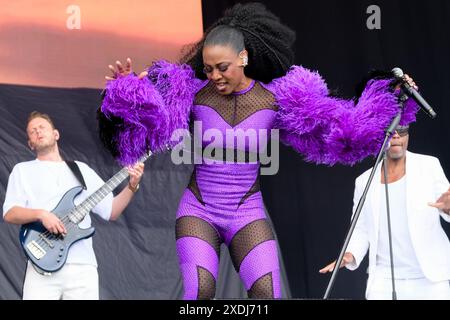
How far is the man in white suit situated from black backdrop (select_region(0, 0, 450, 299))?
0.92 meters

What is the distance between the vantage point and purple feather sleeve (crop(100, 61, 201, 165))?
3902mm

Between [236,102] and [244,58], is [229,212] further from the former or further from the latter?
[244,58]

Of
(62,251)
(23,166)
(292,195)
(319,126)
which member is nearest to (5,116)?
(23,166)

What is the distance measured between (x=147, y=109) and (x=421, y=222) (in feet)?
7.31

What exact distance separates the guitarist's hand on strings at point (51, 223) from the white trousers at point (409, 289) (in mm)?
1909

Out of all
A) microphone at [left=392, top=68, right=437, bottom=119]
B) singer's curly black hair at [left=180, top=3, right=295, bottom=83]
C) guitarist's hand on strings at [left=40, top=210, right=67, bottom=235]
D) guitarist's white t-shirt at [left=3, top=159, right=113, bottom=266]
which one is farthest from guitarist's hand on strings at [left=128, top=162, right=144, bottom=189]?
microphone at [left=392, top=68, right=437, bottom=119]

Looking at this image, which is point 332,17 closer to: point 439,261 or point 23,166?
point 439,261

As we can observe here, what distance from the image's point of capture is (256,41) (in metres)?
4.15

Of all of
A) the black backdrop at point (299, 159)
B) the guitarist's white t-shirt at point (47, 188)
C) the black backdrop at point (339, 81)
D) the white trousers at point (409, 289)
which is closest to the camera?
the white trousers at point (409, 289)

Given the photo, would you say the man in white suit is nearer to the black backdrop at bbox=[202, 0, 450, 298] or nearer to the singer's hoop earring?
the black backdrop at bbox=[202, 0, 450, 298]

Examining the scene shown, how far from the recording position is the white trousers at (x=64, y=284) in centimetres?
537

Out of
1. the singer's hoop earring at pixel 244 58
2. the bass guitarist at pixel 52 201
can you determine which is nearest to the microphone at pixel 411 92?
the singer's hoop earring at pixel 244 58

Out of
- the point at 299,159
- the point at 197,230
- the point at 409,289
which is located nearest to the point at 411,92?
the point at 197,230

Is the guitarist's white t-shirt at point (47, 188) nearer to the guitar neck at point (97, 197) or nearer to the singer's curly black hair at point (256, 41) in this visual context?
the guitar neck at point (97, 197)
